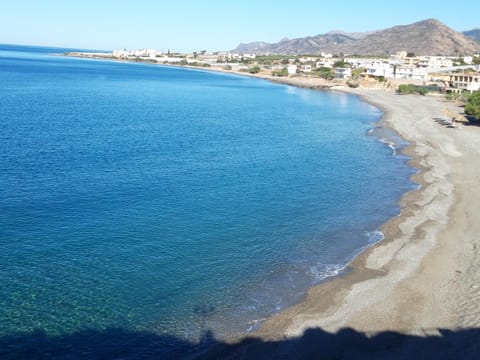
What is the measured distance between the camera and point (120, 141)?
46.3m

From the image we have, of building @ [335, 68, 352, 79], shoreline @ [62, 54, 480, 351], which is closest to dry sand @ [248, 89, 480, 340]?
shoreline @ [62, 54, 480, 351]

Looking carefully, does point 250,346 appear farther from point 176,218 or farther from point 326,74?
point 326,74

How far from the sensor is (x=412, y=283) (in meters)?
19.8

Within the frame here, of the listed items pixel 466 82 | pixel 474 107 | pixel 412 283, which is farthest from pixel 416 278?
pixel 466 82

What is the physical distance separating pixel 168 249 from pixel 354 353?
10.8 metres

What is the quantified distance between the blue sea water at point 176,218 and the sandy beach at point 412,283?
100cm

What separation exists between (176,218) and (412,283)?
13.0m

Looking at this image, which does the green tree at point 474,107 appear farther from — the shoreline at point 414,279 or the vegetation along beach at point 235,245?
the shoreline at point 414,279

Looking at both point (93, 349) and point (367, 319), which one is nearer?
point (93, 349)

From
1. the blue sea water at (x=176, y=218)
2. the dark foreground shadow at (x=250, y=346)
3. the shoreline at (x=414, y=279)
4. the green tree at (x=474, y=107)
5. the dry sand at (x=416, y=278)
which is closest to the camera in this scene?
the dark foreground shadow at (x=250, y=346)

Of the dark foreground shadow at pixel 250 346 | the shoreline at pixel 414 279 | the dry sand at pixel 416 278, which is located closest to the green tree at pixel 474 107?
the shoreline at pixel 414 279

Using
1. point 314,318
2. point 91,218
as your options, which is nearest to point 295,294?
point 314,318

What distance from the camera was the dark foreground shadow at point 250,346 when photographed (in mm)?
14891

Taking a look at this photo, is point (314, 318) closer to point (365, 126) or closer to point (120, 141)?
point (120, 141)
